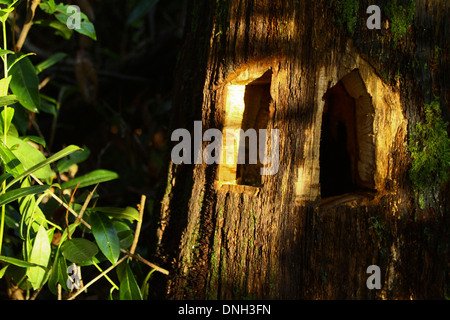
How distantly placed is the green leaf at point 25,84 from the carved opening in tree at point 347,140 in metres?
1.21

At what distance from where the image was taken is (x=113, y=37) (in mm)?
4195

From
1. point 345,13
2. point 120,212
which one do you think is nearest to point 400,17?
point 345,13

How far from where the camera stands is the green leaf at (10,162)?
142 centimetres

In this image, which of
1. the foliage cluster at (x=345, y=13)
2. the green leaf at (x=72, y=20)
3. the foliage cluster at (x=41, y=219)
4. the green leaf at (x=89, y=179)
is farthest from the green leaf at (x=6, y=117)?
the foliage cluster at (x=345, y=13)

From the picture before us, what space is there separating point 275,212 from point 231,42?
2.07 feet

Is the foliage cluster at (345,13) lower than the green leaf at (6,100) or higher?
higher

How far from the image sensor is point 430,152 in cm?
155

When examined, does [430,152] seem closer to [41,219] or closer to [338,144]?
[338,144]

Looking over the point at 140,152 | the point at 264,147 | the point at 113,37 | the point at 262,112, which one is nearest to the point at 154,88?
the point at 140,152

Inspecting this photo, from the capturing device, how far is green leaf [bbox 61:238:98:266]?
1.48 meters

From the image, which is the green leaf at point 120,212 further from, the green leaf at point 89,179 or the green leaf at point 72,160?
the green leaf at point 72,160

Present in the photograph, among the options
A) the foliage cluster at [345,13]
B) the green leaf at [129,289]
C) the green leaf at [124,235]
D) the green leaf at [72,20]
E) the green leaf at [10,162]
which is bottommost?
the green leaf at [129,289]

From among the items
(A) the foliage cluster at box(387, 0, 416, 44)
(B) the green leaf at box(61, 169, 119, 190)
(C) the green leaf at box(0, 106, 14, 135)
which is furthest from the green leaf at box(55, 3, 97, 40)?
(A) the foliage cluster at box(387, 0, 416, 44)

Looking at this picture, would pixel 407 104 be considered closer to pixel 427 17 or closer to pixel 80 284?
pixel 427 17
